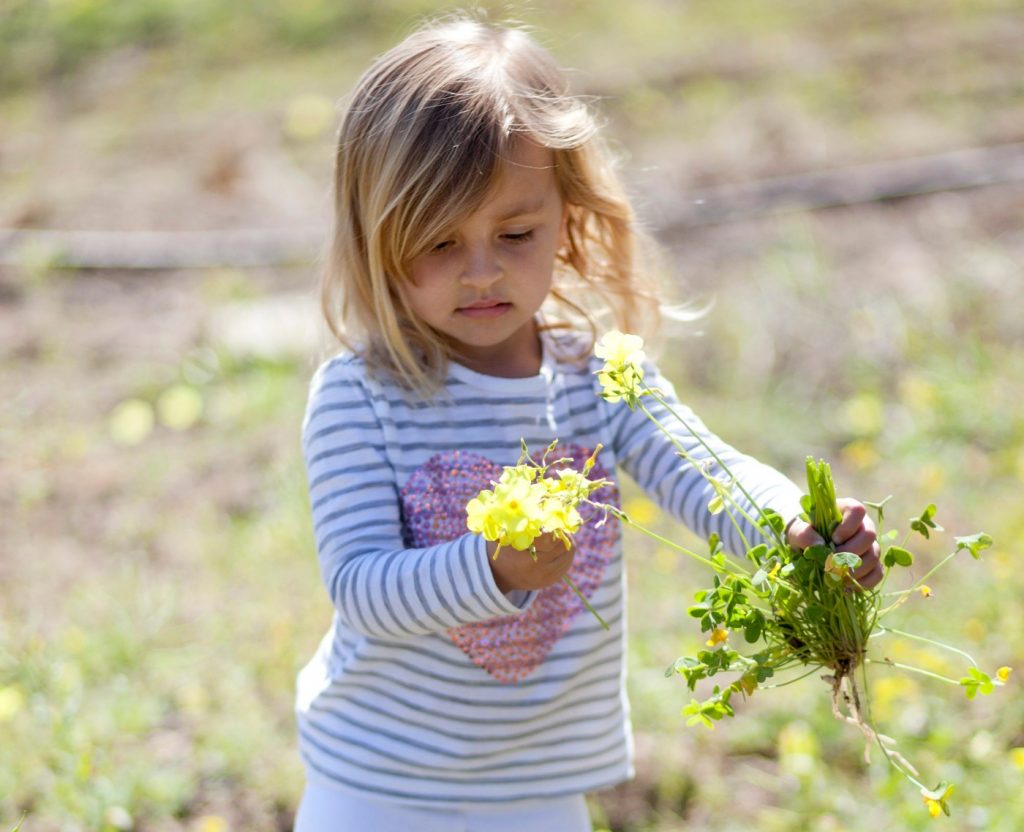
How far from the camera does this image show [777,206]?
15.3 ft

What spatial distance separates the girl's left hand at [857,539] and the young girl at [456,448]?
0.18 meters

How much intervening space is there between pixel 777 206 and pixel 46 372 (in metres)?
2.50

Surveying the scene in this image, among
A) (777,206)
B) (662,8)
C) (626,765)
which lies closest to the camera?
(626,765)

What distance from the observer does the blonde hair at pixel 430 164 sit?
1.68 metres

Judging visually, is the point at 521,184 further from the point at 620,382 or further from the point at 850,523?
the point at 850,523

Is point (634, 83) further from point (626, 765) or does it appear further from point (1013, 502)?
point (626, 765)

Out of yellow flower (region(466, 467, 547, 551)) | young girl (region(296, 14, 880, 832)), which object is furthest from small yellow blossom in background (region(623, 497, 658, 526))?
yellow flower (region(466, 467, 547, 551))

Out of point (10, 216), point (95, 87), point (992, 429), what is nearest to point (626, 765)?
point (992, 429)

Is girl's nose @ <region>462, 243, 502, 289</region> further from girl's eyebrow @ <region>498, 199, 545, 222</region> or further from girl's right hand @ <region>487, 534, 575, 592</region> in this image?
girl's right hand @ <region>487, 534, 575, 592</region>

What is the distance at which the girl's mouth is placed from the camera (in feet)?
5.66

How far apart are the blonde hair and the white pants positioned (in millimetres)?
585

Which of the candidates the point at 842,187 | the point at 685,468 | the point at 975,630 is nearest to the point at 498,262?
the point at 685,468

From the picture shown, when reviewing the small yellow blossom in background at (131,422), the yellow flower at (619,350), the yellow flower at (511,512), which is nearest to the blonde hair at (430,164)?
the yellow flower at (619,350)

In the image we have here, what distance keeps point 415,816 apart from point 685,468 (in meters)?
0.61
